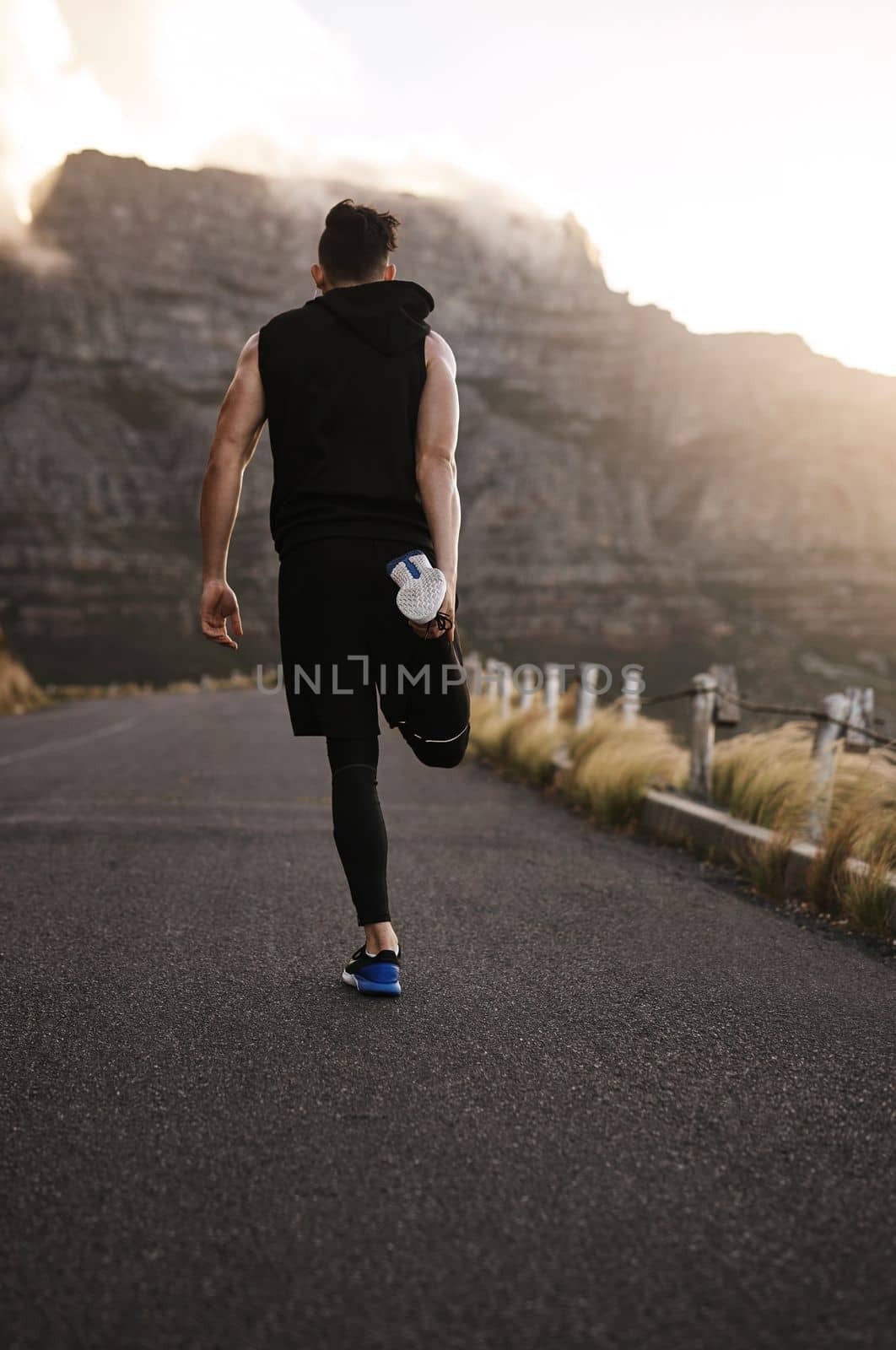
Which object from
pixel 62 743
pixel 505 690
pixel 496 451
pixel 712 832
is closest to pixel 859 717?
pixel 712 832

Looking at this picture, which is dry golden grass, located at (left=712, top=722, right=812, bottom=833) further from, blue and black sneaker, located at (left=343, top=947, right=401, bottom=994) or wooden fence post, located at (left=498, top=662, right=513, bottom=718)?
wooden fence post, located at (left=498, top=662, right=513, bottom=718)

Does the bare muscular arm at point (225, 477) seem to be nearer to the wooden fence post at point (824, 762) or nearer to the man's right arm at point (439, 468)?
the man's right arm at point (439, 468)

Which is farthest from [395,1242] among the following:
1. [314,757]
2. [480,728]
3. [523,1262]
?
[480,728]

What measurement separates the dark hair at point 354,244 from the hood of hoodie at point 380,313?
2.7 inches

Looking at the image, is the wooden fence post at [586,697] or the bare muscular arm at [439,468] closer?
the bare muscular arm at [439,468]

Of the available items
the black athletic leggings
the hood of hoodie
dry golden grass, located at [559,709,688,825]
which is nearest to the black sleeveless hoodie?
the hood of hoodie

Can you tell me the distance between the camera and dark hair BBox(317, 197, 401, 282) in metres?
3.01

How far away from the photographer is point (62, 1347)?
4.27 feet

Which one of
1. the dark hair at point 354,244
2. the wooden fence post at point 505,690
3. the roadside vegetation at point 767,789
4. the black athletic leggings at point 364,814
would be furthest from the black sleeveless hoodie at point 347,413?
the wooden fence post at point 505,690

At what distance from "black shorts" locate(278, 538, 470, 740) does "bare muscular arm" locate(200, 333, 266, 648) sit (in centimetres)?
27

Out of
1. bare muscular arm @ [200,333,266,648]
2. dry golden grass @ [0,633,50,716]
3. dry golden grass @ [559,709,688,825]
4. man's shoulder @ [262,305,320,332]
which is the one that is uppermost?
man's shoulder @ [262,305,320,332]

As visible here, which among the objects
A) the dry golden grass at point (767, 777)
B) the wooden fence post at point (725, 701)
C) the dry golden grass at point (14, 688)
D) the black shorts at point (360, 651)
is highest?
the black shorts at point (360, 651)

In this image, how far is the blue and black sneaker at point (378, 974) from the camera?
9.11 ft

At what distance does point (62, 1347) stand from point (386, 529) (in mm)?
2055
